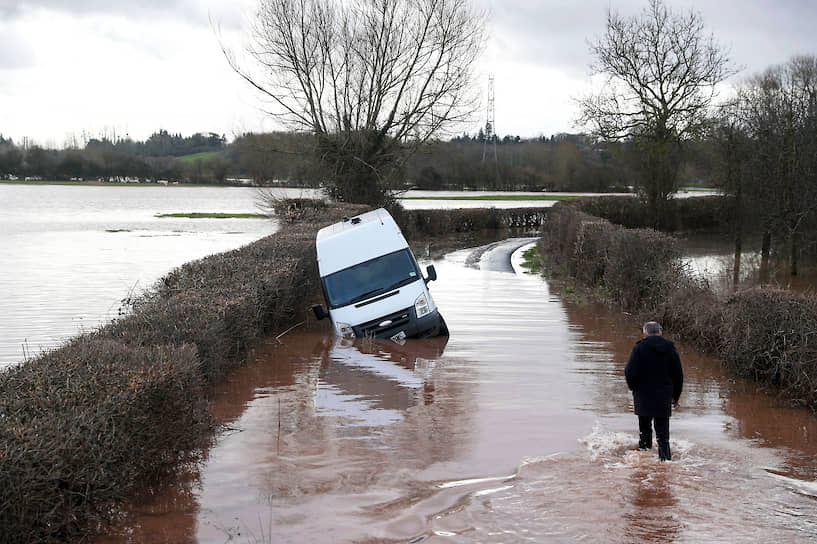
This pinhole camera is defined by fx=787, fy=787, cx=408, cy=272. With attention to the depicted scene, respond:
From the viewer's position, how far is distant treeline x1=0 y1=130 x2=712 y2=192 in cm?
4097

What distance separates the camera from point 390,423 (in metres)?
9.98

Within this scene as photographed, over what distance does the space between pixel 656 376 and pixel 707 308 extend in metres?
6.88

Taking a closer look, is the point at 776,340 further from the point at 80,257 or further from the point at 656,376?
the point at 80,257

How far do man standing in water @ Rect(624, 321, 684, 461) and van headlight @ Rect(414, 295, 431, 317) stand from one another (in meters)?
7.14

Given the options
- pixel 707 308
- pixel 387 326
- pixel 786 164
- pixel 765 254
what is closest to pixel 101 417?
pixel 387 326

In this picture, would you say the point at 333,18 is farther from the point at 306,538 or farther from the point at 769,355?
the point at 306,538

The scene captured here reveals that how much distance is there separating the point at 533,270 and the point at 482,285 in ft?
17.3

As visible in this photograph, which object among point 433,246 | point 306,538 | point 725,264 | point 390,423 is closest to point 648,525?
point 306,538

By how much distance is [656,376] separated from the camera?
845cm

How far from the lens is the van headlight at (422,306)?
15.4 meters

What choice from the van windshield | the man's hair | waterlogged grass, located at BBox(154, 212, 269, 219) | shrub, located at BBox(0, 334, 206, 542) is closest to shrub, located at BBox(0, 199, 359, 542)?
shrub, located at BBox(0, 334, 206, 542)

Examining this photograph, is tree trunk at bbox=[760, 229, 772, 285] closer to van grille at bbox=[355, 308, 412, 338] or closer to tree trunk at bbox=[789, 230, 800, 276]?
tree trunk at bbox=[789, 230, 800, 276]

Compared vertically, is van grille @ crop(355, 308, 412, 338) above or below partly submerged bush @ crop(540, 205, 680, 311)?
below

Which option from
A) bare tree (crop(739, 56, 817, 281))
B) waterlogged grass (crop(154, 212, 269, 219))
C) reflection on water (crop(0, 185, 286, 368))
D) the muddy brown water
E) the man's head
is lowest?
the muddy brown water
